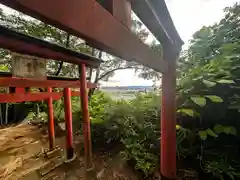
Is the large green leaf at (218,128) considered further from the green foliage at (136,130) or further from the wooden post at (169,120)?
the green foliage at (136,130)

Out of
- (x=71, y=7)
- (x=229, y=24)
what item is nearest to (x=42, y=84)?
(x=71, y=7)

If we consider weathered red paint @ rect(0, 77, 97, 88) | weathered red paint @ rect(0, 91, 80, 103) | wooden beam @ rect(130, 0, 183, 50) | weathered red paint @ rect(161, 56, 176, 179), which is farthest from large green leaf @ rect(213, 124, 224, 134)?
weathered red paint @ rect(0, 91, 80, 103)

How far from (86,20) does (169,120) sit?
1.59m

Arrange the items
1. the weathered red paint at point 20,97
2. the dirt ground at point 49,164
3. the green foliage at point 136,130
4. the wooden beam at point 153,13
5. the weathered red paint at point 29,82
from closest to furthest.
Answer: the wooden beam at point 153,13 < the weathered red paint at point 29,82 < the green foliage at point 136,130 < the dirt ground at point 49,164 < the weathered red paint at point 20,97

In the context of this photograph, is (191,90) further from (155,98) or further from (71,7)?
(71,7)

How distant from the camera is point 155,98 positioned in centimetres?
304

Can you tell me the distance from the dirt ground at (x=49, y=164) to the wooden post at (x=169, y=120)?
66 cm

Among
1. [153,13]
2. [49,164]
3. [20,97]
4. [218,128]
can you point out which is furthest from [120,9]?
[49,164]

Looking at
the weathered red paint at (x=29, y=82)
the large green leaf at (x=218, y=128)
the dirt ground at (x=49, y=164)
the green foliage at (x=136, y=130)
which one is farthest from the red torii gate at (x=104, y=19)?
the dirt ground at (x=49, y=164)

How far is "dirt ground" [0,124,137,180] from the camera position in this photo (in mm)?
2641

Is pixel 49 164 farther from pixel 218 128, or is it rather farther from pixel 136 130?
pixel 218 128

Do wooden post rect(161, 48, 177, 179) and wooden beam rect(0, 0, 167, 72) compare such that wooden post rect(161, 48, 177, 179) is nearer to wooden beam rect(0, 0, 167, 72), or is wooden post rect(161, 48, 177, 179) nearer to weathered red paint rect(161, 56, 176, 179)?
weathered red paint rect(161, 56, 176, 179)

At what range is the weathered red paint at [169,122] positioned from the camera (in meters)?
1.74

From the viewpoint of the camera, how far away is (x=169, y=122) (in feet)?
6.05
